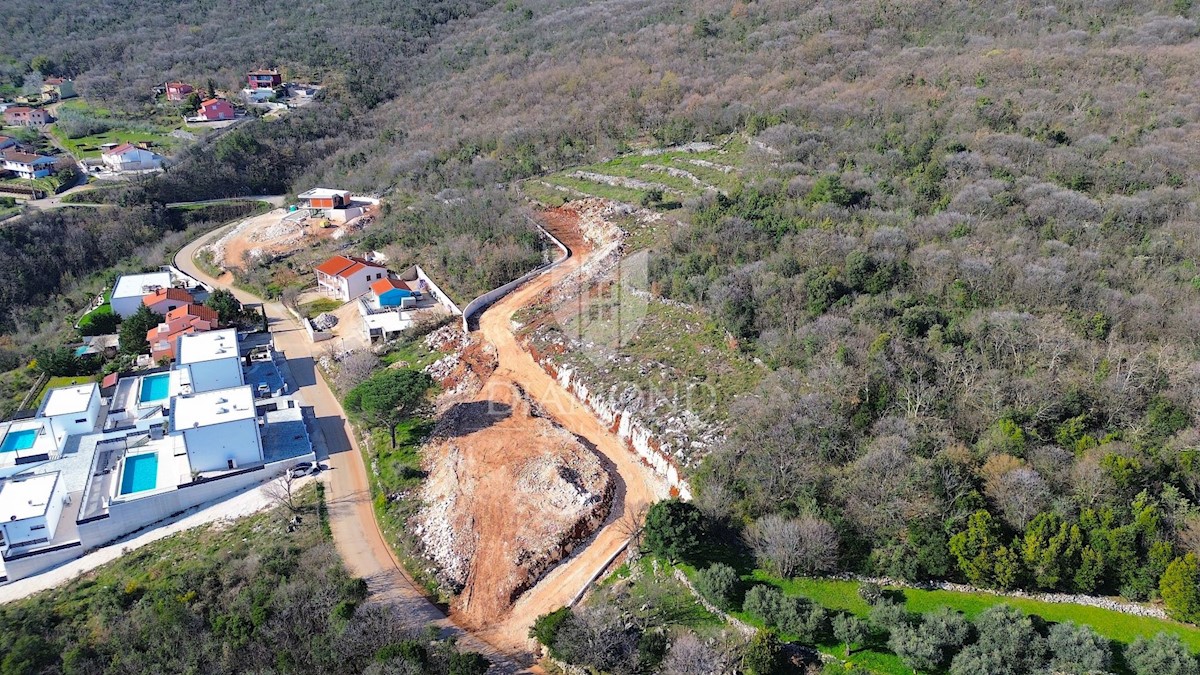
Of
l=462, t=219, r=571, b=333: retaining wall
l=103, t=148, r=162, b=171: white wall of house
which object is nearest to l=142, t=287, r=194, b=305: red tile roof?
l=462, t=219, r=571, b=333: retaining wall

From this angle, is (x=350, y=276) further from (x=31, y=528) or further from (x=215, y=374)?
(x=31, y=528)

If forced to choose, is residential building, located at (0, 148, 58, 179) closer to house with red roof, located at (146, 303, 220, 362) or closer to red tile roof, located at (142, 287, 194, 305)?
red tile roof, located at (142, 287, 194, 305)

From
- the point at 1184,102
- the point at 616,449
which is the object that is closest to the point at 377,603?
the point at 616,449

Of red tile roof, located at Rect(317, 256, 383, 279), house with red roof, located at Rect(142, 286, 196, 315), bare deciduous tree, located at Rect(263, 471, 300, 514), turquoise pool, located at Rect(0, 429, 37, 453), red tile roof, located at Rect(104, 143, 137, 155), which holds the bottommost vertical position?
bare deciduous tree, located at Rect(263, 471, 300, 514)

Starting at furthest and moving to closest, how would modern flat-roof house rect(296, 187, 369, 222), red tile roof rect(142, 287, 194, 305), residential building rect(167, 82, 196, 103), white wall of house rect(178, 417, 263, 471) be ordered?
residential building rect(167, 82, 196, 103) < modern flat-roof house rect(296, 187, 369, 222) < red tile roof rect(142, 287, 194, 305) < white wall of house rect(178, 417, 263, 471)

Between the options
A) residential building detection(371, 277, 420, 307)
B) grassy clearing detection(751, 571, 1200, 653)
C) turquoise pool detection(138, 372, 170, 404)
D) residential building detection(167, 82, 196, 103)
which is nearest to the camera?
grassy clearing detection(751, 571, 1200, 653)

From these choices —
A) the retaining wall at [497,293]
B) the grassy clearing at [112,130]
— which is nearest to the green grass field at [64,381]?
the retaining wall at [497,293]

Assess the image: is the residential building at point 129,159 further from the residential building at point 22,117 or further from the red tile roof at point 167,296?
the red tile roof at point 167,296

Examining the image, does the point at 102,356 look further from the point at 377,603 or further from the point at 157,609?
the point at 377,603
